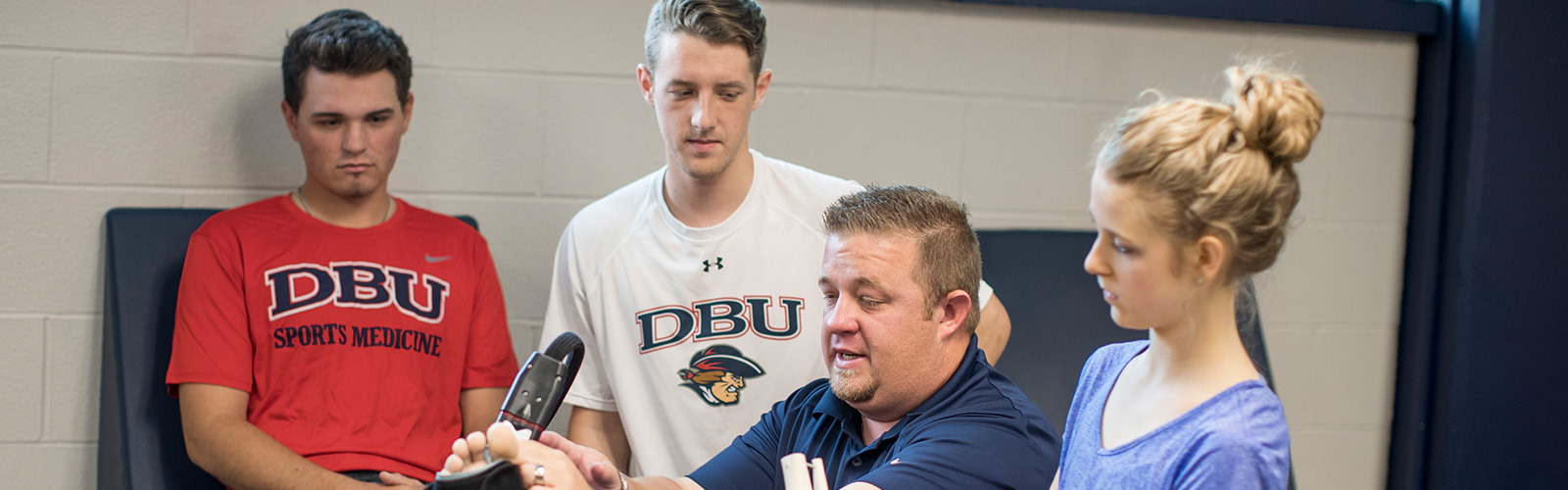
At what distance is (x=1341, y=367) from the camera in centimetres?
267

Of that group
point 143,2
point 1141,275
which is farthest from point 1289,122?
point 143,2

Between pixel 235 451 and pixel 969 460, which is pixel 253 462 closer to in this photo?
pixel 235 451

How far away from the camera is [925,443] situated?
123 centimetres

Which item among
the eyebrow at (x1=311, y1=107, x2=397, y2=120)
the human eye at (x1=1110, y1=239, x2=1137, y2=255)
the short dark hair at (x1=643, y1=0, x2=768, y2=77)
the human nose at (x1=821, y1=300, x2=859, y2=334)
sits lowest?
the human nose at (x1=821, y1=300, x2=859, y2=334)

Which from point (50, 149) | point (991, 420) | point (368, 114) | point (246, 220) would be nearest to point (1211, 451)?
point (991, 420)

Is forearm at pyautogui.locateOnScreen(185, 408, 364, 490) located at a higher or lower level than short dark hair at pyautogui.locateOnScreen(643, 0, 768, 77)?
lower

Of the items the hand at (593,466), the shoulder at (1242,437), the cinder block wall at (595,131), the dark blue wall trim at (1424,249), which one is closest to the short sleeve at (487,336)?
the cinder block wall at (595,131)

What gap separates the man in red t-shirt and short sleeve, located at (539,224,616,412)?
143 millimetres

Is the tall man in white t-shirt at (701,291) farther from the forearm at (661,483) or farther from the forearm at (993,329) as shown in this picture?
the forearm at (661,483)

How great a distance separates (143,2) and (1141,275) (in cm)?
200

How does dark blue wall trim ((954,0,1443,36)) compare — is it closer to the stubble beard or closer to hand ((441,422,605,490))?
the stubble beard

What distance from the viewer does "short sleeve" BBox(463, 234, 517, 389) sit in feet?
6.66

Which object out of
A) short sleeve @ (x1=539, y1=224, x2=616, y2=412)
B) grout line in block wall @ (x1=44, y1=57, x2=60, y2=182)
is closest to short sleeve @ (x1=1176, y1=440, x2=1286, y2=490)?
short sleeve @ (x1=539, y1=224, x2=616, y2=412)

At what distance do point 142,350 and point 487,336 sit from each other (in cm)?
60
